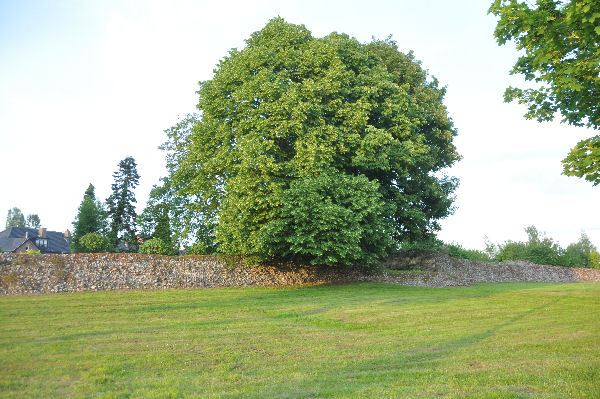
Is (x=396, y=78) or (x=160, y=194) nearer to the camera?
(x=396, y=78)

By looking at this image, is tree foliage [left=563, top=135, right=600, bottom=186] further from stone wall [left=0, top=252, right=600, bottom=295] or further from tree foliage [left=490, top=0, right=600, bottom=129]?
stone wall [left=0, top=252, right=600, bottom=295]

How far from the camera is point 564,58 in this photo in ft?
42.8

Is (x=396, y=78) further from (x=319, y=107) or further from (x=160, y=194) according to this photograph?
(x=160, y=194)

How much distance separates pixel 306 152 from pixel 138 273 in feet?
34.4

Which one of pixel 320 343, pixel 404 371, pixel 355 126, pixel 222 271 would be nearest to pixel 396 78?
pixel 355 126

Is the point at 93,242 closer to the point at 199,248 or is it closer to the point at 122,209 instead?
the point at 199,248

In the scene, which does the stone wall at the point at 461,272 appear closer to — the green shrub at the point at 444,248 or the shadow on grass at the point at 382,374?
the green shrub at the point at 444,248

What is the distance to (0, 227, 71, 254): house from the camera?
75.1 metres

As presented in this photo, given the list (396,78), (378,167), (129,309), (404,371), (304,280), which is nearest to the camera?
(404,371)

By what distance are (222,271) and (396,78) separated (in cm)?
1693

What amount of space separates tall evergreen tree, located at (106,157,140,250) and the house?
28564 mm

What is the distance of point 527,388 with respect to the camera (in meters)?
7.60

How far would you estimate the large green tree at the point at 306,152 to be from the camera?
2456cm

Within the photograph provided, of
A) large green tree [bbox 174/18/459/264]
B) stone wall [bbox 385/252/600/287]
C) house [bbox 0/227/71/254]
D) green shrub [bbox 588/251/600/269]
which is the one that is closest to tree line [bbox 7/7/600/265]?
large green tree [bbox 174/18/459/264]
